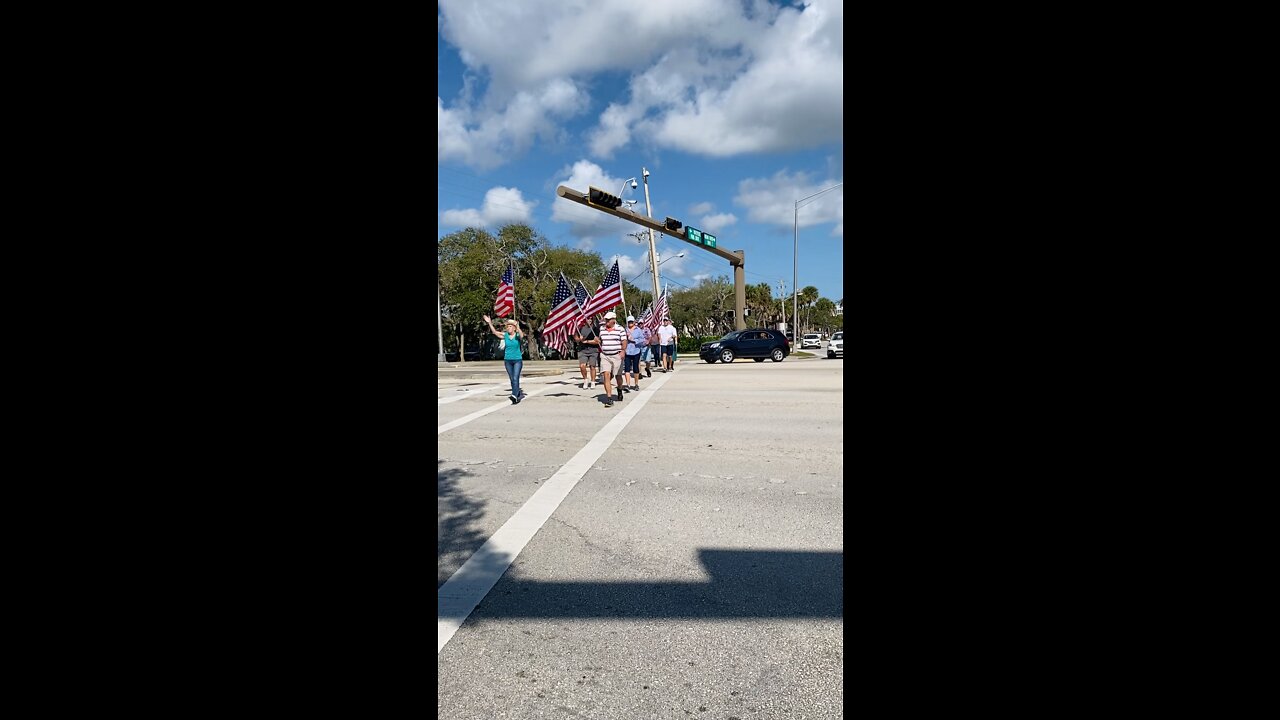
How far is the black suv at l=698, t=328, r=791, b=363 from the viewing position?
27.3 metres

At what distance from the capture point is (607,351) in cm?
1176

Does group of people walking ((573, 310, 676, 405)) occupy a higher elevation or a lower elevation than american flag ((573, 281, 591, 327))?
lower

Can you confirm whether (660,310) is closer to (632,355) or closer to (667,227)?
(667,227)

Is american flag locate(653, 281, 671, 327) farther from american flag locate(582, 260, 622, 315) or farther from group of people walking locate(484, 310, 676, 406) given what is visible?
american flag locate(582, 260, 622, 315)

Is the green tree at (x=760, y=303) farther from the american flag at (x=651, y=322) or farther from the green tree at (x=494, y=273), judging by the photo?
the american flag at (x=651, y=322)

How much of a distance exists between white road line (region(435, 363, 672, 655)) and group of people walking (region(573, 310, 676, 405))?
4.85 metres

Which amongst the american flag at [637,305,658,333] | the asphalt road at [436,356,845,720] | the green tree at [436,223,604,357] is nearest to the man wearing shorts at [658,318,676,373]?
the american flag at [637,305,658,333]

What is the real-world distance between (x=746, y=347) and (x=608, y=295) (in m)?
14.4

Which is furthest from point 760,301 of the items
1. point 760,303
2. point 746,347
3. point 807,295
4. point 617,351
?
point 617,351
